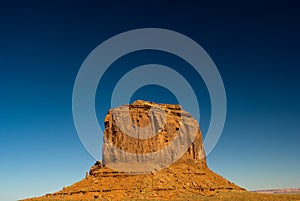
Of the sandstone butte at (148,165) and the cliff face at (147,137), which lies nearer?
the sandstone butte at (148,165)

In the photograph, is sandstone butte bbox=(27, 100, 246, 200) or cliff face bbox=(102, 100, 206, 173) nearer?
sandstone butte bbox=(27, 100, 246, 200)

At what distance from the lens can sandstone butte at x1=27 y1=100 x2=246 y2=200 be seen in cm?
8162

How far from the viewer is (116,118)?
347ft

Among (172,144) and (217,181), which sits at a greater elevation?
(172,144)

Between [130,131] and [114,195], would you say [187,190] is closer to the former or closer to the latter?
[114,195]

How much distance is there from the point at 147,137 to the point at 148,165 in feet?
30.8

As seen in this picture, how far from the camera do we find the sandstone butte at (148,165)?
3214 inches

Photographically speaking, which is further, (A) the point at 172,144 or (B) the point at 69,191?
(A) the point at 172,144

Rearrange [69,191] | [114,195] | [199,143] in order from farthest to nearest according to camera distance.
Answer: [199,143] → [69,191] → [114,195]

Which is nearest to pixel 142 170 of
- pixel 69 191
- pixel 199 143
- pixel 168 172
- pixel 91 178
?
pixel 168 172

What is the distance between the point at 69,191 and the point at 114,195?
12081 millimetres

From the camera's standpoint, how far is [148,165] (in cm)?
9569

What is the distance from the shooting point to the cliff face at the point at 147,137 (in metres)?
100

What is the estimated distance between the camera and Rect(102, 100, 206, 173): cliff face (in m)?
100
